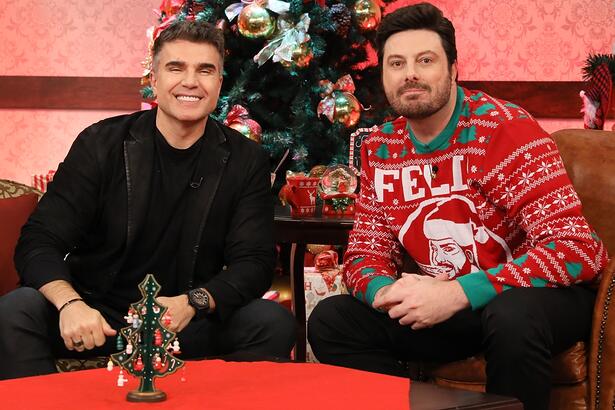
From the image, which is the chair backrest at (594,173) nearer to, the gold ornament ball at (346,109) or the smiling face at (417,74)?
the smiling face at (417,74)

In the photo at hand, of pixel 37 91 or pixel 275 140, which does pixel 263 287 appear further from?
pixel 37 91

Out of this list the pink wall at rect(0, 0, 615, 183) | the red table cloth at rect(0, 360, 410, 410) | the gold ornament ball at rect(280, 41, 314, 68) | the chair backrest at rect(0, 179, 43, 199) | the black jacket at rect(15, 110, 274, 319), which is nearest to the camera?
the red table cloth at rect(0, 360, 410, 410)

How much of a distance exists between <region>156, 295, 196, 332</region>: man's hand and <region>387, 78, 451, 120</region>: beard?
0.79 metres

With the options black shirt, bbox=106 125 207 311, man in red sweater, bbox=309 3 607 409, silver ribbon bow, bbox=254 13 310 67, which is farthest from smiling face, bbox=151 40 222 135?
silver ribbon bow, bbox=254 13 310 67

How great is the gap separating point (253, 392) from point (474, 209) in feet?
3.10

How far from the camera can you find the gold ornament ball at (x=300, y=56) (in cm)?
447

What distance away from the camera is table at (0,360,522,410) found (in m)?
1.92

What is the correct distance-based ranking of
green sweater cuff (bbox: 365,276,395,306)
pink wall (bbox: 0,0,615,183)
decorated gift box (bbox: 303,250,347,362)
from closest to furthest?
green sweater cuff (bbox: 365,276,395,306)
decorated gift box (bbox: 303,250,347,362)
pink wall (bbox: 0,0,615,183)

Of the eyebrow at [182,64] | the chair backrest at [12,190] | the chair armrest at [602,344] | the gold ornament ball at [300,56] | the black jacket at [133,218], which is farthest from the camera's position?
the gold ornament ball at [300,56]

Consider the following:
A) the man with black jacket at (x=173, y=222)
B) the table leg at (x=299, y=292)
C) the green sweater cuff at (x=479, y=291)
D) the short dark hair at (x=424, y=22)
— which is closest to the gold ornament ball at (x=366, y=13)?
the table leg at (x=299, y=292)

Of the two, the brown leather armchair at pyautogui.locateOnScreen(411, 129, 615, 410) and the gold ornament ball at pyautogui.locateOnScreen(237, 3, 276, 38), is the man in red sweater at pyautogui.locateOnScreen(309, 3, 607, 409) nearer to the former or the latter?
the brown leather armchair at pyautogui.locateOnScreen(411, 129, 615, 410)

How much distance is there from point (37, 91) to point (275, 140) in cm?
232

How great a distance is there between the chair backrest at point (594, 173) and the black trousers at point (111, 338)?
928 millimetres

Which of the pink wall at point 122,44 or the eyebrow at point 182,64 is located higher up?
the pink wall at point 122,44
